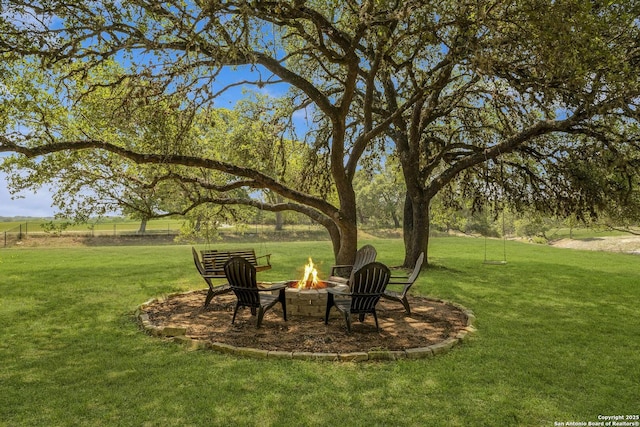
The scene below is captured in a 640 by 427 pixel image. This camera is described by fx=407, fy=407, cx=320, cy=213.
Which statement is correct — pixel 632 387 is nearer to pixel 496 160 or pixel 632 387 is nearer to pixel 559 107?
pixel 559 107

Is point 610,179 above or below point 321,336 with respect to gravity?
above

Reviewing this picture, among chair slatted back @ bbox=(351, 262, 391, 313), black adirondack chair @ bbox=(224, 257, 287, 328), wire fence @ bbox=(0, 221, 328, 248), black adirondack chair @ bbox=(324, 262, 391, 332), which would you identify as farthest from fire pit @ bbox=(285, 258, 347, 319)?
wire fence @ bbox=(0, 221, 328, 248)

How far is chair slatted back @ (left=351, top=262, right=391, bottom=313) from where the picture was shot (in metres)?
5.64

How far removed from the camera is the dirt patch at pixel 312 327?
526 cm

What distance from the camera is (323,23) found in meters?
6.91

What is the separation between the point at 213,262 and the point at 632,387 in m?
7.69

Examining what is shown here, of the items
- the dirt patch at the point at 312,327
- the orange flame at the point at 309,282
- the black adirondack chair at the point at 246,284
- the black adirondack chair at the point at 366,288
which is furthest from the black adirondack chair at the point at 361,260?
the black adirondack chair at the point at 246,284

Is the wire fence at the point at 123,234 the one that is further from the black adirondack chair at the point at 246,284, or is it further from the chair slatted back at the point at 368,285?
the chair slatted back at the point at 368,285

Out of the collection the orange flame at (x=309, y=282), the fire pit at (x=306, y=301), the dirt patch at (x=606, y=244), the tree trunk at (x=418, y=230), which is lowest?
the dirt patch at (x=606, y=244)


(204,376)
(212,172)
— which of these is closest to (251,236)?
(212,172)

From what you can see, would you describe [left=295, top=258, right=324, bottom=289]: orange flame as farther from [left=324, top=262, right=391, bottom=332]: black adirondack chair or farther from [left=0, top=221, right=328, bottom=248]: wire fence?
[left=0, top=221, right=328, bottom=248]: wire fence

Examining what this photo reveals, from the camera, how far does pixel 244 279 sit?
19.6ft

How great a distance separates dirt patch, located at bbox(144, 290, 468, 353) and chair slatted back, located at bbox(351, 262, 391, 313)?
394mm

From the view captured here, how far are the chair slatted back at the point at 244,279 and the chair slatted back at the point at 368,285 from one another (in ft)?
4.71
